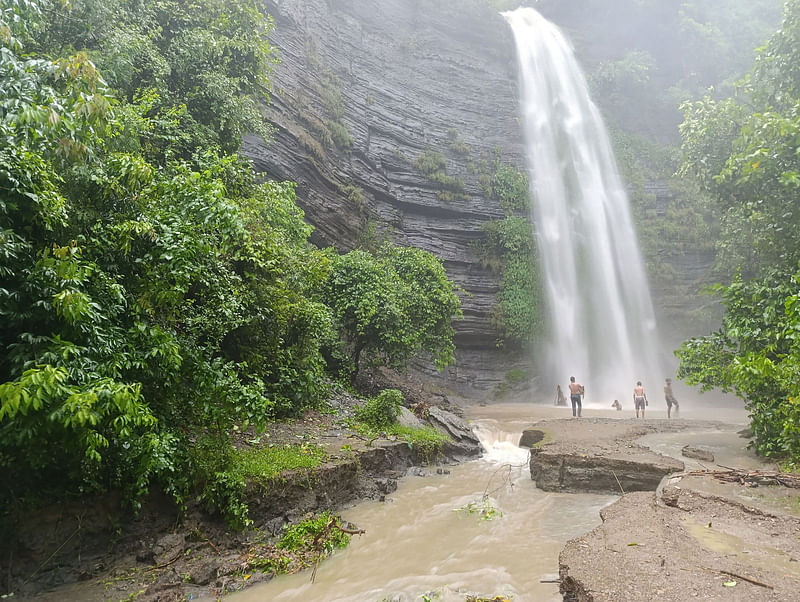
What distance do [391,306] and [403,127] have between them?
16.2 metres

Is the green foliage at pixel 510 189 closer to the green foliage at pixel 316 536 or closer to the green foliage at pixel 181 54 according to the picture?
the green foliage at pixel 181 54

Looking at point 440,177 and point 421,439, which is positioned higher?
point 440,177

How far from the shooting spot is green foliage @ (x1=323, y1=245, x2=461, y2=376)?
1393cm

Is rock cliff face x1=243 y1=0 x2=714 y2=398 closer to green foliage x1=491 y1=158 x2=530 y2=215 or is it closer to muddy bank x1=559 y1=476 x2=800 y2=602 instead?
green foliage x1=491 y1=158 x2=530 y2=215

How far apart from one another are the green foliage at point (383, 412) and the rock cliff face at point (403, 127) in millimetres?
9947

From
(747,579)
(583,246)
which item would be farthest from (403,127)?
(747,579)

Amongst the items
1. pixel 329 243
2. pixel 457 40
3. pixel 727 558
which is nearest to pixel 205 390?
pixel 727 558

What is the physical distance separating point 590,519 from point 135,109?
30.2ft

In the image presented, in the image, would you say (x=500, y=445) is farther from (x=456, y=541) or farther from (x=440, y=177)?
(x=440, y=177)

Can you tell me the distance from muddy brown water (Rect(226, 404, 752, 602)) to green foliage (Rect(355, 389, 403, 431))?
1509mm

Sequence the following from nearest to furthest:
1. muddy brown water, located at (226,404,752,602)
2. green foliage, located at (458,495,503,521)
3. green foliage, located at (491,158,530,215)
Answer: muddy brown water, located at (226,404,752,602)
green foliage, located at (458,495,503,521)
green foliage, located at (491,158,530,215)

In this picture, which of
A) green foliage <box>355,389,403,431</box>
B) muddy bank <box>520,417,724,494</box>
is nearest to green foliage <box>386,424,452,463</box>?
green foliage <box>355,389,403,431</box>

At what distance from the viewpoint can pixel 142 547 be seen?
17.0 ft

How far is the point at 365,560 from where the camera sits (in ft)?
19.3
